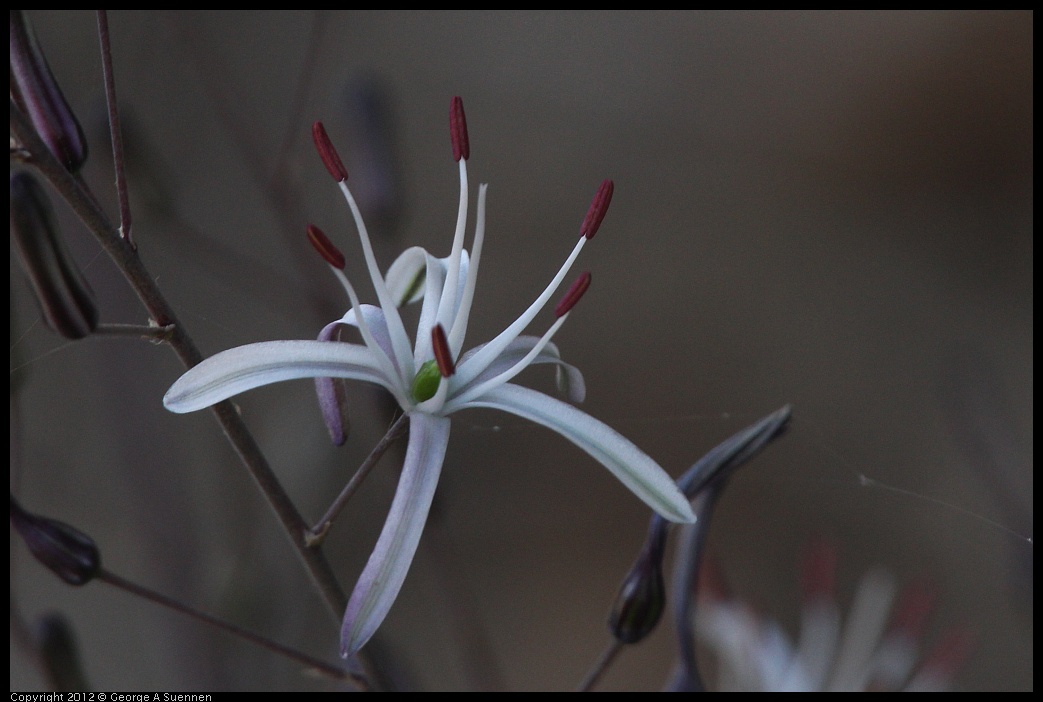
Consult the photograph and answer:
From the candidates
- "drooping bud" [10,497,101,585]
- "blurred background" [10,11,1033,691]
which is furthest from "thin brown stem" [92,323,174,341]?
"blurred background" [10,11,1033,691]

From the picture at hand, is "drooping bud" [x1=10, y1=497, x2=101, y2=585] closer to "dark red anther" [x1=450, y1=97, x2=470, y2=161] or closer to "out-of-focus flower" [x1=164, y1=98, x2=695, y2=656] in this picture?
"out-of-focus flower" [x1=164, y1=98, x2=695, y2=656]

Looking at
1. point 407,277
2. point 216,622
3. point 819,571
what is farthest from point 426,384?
point 819,571

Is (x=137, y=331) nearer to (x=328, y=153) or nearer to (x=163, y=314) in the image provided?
(x=163, y=314)

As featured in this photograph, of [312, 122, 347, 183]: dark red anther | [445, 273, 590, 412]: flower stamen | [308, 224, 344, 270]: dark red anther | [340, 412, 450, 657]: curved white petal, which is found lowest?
[340, 412, 450, 657]: curved white petal

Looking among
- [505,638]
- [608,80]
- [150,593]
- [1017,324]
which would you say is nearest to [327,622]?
[505,638]

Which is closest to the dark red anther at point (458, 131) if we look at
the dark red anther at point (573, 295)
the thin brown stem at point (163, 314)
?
the dark red anther at point (573, 295)

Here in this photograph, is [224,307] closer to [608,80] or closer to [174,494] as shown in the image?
[174,494]

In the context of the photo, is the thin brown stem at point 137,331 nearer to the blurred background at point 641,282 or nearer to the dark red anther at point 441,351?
the dark red anther at point 441,351
